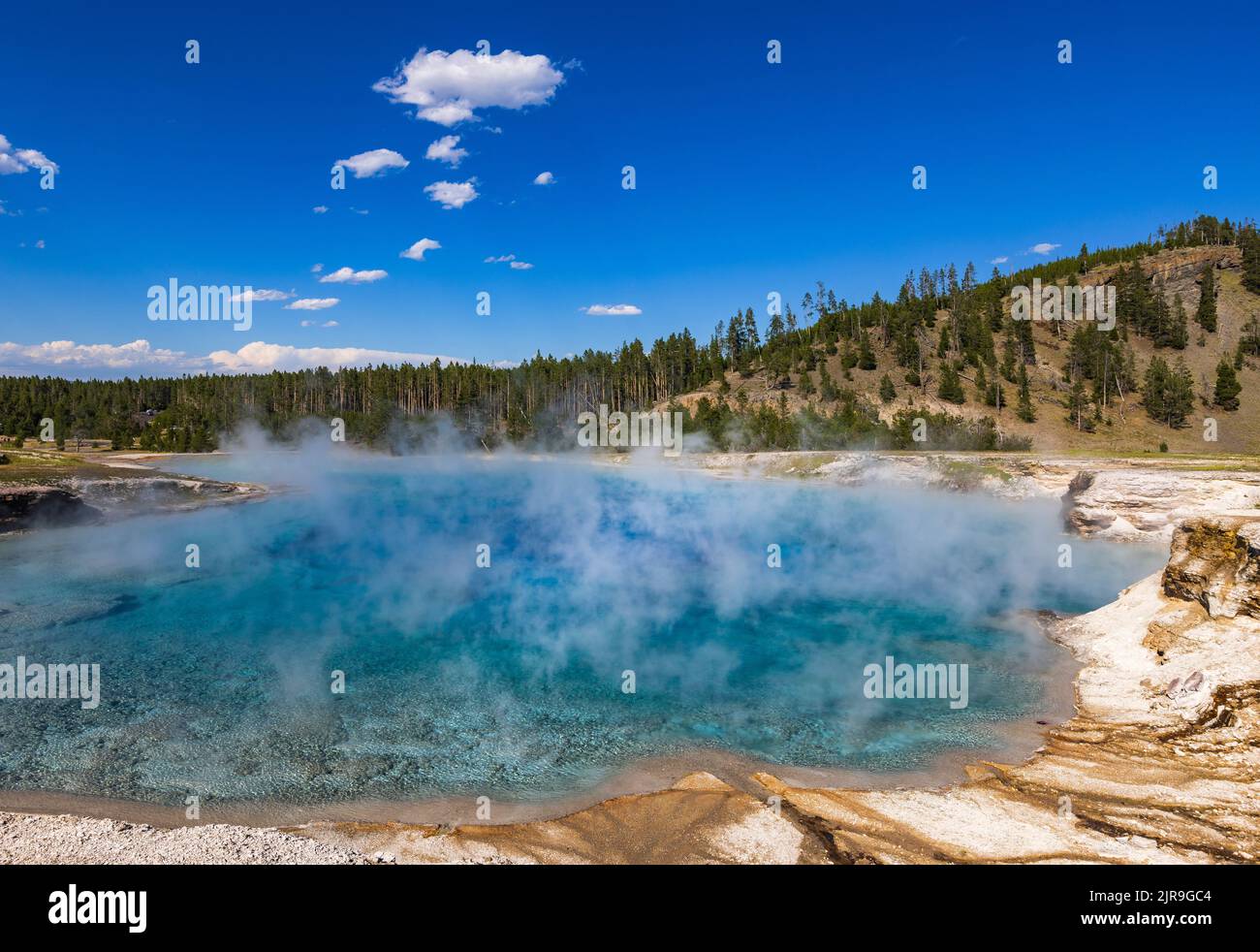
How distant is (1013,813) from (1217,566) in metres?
11.9

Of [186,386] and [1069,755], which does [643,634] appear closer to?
[1069,755]

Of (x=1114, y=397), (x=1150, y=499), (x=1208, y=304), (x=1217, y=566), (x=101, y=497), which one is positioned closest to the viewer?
(x=1217, y=566)

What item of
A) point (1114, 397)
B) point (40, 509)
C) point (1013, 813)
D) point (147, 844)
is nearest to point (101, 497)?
point (40, 509)

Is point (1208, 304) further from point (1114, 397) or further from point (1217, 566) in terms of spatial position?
point (1217, 566)

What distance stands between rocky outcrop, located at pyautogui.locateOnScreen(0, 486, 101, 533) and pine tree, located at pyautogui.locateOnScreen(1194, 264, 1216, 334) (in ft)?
496

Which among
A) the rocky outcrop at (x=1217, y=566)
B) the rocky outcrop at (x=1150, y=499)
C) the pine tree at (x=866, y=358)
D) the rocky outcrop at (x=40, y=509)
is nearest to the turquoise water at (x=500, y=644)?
the rocky outcrop at (x=40, y=509)

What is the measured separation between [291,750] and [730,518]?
33.7 metres

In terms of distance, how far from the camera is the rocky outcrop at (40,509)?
35.4 m

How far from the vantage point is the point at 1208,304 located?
11019 cm

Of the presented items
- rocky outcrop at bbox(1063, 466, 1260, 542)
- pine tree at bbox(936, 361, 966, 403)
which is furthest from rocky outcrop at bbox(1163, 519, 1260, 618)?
pine tree at bbox(936, 361, 966, 403)

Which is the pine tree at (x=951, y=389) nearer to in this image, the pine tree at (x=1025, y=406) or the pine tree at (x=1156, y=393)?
the pine tree at (x=1025, y=406)

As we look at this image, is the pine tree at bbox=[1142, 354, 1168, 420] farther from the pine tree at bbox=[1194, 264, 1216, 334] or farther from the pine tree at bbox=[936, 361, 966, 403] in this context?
the pine tree at bbox=[1194, 264, 1216, 334]

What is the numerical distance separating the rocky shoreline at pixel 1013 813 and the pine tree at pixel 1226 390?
97335 millimetres
